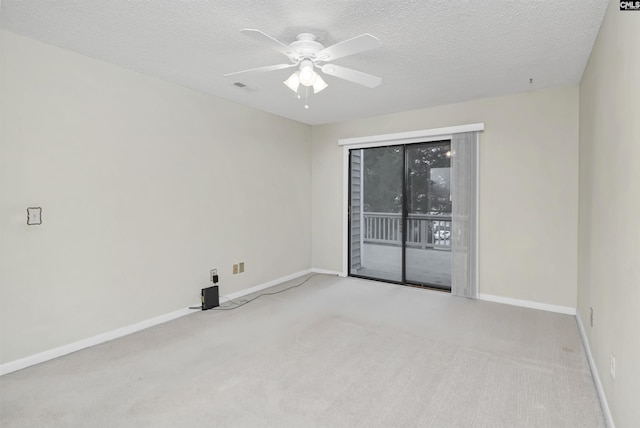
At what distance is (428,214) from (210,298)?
291 centimetres

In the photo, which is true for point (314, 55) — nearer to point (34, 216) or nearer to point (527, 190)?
point (34, 216)

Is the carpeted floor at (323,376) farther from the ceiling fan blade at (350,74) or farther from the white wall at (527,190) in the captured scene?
the ceiling fan blade at (350,74)

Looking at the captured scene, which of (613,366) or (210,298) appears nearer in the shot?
(613,366)

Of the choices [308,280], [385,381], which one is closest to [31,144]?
[385,381]

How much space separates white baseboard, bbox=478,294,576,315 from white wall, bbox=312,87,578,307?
42 mm

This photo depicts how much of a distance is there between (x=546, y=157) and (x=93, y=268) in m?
4.51

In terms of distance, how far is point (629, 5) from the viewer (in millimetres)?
1601

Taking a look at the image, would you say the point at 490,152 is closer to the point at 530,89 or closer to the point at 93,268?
the point at 530,89

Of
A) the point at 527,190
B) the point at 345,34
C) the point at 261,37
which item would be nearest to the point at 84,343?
the point at 261,37

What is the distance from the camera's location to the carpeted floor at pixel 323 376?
1959mm

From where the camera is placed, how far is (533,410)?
2.00m

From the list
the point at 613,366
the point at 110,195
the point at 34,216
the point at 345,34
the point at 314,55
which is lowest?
the point at 613,366

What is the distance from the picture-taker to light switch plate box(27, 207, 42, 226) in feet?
8.21

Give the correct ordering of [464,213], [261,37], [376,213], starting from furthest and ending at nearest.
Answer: [376,213]
[464,213]
[261,37]
